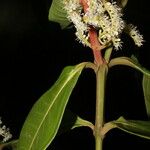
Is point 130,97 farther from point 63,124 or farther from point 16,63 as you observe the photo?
point 63,124

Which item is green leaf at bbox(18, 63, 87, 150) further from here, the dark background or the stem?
the dark background

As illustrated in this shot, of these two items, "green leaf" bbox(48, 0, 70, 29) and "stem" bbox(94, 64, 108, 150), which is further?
"green leaf" bbox(48, 0, 70, 29)

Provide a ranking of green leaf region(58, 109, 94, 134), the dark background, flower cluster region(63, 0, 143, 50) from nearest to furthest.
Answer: flower cluster region(63, 0, 143, 50)
green leaf region(58, 109, 94, 134)
the dark background

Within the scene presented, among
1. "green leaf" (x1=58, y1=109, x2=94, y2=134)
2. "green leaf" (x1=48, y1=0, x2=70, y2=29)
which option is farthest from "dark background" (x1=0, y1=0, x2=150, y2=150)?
"green leaf" (x1=58, y1=109, x2=94, y2=134)

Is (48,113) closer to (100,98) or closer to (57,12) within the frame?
(100,98)

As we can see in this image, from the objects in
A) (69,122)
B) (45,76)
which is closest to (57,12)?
(69,122)

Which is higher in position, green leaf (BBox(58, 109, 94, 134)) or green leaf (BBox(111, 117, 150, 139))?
green leaf (BBox(58, 109, 94, 134))
